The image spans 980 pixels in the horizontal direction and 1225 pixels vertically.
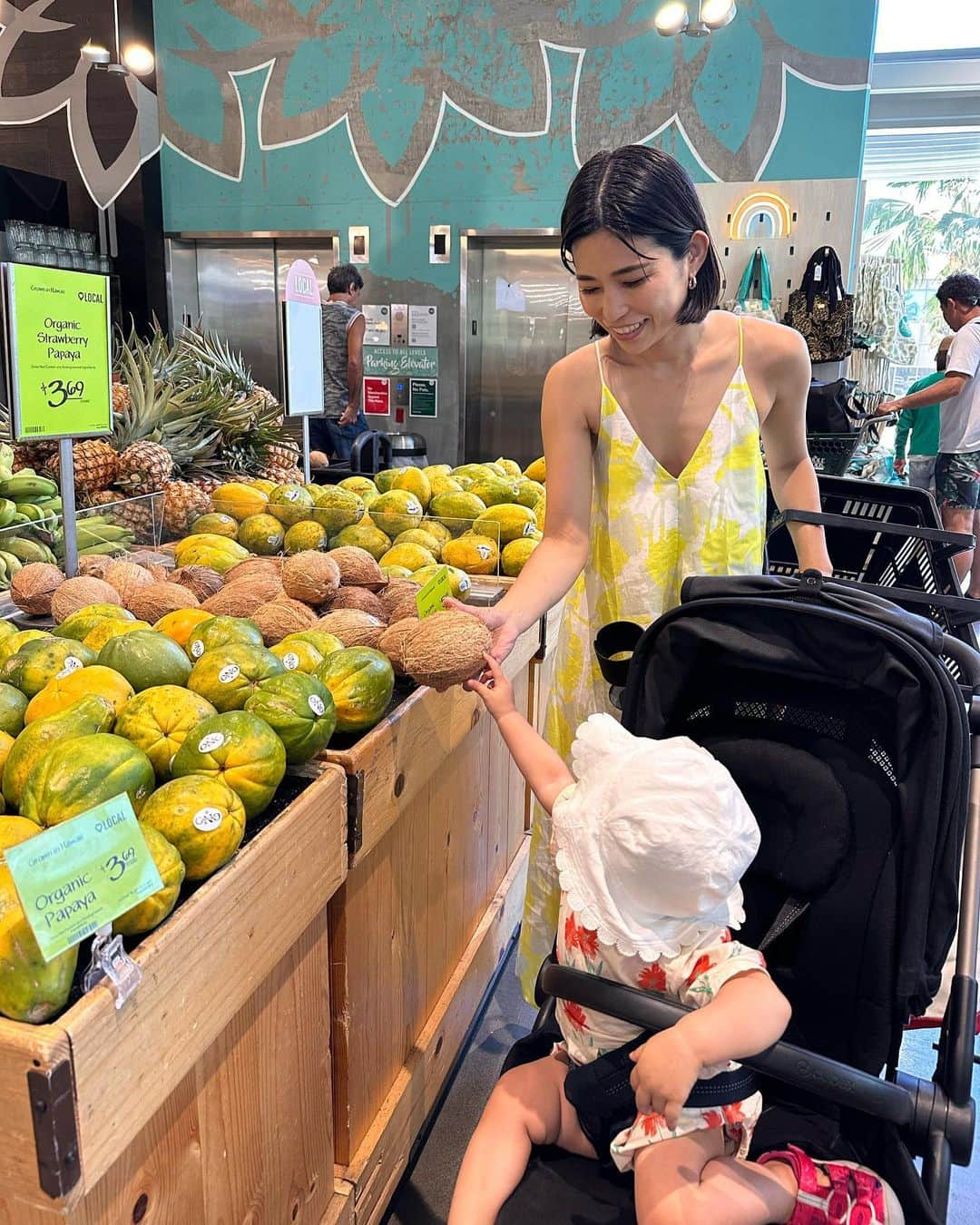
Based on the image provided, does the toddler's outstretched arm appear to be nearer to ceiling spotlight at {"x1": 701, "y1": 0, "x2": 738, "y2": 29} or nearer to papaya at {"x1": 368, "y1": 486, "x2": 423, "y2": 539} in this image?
papaya at {"x1": 368, "y1": 486, "x2": 423, "y2": 539}

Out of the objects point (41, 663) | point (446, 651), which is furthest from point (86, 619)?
point (446, 651)

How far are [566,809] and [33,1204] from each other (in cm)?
74

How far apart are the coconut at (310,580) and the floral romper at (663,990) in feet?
2.82

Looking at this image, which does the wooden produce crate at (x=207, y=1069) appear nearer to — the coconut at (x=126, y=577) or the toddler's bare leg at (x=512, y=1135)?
the toddler's bare leg at (x=512, y=1135)

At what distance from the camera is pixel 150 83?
739 cm

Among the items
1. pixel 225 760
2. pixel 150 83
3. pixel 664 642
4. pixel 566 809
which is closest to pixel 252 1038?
pixel 225 760

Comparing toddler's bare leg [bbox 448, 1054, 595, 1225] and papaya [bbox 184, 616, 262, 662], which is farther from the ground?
papaya [bbox 184, 616, 262, 662]

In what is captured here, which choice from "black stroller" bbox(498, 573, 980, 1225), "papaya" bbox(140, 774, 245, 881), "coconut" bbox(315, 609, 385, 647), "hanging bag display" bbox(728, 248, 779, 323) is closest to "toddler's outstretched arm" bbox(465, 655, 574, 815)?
"black stroller" bbox(498, 573, 980, 1225)

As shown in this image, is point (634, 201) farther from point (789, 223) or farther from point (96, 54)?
point (96, 54)

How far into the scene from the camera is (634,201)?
148 cm

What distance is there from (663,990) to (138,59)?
26.8 feet

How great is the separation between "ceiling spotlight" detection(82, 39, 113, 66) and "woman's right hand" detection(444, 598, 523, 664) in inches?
296

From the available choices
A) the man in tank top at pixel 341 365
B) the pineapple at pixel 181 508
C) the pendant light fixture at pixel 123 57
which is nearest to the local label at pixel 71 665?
the pineapple at pixel 181 508

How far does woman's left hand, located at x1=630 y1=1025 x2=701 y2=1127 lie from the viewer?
3.73 feet
